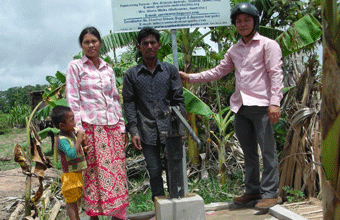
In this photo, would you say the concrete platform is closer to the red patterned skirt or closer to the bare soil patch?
→ the red patterned skirt

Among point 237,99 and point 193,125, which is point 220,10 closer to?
point 237,99

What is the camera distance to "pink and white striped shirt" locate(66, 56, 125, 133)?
2.48m

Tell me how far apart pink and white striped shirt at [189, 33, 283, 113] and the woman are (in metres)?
1.21

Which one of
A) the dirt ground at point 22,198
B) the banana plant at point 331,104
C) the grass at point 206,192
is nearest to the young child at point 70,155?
the grass at point 206,192

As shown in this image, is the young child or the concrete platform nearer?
the concrete platform

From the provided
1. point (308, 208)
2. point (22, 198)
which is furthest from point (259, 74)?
point (22, 198)

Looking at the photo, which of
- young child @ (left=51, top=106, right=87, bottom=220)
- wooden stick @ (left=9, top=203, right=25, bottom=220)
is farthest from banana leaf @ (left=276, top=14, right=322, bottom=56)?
wooden stick @ (left=9, top=203, right=25, bottom=220)

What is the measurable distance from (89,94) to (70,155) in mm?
524

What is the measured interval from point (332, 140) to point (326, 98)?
0.61 feet

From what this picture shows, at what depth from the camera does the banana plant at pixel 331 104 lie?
132 cm

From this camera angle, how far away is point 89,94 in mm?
2539

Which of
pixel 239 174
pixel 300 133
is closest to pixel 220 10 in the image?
pixel 300 133

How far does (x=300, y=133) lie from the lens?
3.24 metres

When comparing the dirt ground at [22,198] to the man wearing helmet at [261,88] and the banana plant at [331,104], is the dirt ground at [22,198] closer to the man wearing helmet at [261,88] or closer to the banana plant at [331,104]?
the man wearing helmet at [261,88]
